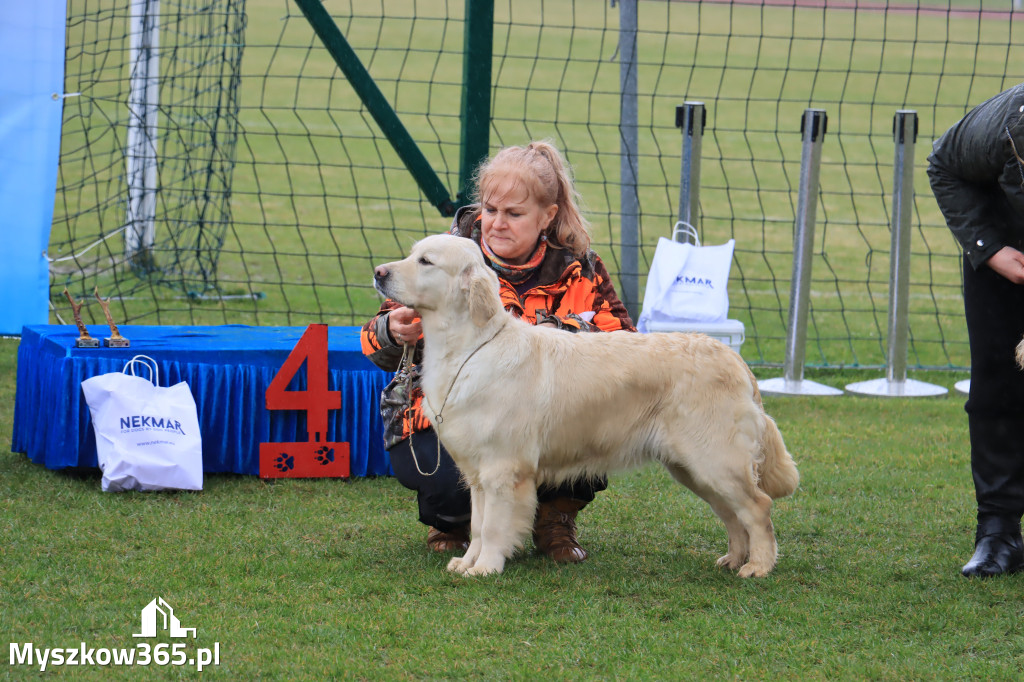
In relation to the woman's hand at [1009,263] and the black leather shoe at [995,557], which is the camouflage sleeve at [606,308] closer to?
the woman's hand at [1009,263]

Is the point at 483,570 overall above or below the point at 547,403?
below

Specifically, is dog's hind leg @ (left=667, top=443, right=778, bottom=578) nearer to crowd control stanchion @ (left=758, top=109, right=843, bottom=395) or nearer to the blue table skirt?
the blue table skirt

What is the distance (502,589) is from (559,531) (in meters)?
0.47

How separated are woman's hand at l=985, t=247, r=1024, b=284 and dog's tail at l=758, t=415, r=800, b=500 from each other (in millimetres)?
855

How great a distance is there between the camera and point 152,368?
481 cm

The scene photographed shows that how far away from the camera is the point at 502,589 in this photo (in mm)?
3570

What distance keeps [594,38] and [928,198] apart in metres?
20.6

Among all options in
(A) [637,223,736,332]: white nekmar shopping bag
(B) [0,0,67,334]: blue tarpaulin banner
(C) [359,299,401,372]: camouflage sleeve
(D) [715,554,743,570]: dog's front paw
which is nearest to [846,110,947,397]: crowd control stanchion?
(A) [637,223,736,332]: white nekmar shopping bag

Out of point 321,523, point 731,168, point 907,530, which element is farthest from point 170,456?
point 731,168

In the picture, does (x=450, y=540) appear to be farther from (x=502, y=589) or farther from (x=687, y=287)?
(x=687, y=287)

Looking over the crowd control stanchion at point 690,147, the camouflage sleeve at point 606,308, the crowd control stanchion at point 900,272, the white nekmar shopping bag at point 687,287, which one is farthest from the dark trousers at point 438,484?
the crowd control stanchion at point 900,272

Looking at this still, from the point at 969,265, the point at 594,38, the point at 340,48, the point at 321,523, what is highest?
the point at 594,38

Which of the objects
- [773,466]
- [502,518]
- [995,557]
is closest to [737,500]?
[773,466]

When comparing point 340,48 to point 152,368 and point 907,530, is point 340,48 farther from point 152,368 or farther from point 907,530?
point 907,530
